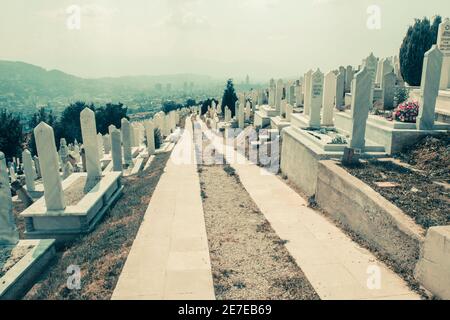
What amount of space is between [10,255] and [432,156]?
10050 mm

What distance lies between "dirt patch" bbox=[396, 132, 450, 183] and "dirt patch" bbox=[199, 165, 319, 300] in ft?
14.1

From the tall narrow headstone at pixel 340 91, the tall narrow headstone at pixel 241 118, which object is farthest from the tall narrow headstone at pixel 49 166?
the tall narrow headstone at pixel 241 118

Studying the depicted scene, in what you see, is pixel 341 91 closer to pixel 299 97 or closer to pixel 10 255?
pixel 299 97

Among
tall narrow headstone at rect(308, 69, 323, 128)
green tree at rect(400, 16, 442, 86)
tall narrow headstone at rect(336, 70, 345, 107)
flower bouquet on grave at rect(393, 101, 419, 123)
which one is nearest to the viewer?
flower bouquet on grave at rect(393, 101, 419, 123)

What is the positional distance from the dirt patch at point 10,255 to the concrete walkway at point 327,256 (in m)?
5.15

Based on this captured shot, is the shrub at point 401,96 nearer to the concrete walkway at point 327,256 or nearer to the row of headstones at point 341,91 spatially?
the row of headstones at point 341,91

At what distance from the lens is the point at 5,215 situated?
660cm

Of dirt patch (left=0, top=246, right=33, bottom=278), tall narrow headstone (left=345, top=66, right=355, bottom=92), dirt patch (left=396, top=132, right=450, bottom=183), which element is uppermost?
tall narrow headstone (left=345, top=66, right=355, bottom=92)

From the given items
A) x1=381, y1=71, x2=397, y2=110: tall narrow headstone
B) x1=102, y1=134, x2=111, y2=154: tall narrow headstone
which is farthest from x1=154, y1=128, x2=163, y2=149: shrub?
x1=381, y1=71, x2=397, y2=110: tall narrow headstone

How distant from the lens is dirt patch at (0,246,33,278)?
585cm

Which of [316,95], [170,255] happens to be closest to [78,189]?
[170,255]

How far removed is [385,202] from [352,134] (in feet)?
12.4

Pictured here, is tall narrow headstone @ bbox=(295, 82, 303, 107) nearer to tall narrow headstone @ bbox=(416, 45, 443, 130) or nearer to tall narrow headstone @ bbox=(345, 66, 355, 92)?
tall narrow headstone @ bbox=(345, 66, 355, 92)
